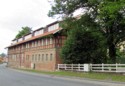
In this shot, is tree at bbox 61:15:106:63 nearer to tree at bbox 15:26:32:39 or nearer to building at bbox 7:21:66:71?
building at bbox 7:21:66:71

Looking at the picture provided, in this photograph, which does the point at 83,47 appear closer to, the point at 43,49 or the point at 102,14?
the point at 102,14

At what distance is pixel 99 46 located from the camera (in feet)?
141

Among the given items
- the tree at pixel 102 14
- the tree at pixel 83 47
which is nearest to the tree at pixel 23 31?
the tree at pixel 83 47

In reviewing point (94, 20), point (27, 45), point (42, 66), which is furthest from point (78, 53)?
point (27, 45)

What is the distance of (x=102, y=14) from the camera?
32.5m

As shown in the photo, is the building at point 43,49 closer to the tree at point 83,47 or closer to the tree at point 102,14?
the tree at point 83,47

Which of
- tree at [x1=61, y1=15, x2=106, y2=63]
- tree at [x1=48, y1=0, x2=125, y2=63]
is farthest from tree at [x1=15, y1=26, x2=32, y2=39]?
tree at [x1=48, y1=0, x2=125, y2=63]

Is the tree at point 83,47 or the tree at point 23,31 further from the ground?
the tree at point 23,31

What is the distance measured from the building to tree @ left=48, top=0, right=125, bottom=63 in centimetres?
1208

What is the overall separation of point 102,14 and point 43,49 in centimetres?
3272

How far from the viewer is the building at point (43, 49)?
185 feet

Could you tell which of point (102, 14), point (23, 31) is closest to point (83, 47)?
Answer: point (102, 14)

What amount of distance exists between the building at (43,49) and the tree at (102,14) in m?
12.1

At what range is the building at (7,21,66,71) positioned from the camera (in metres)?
56.3
